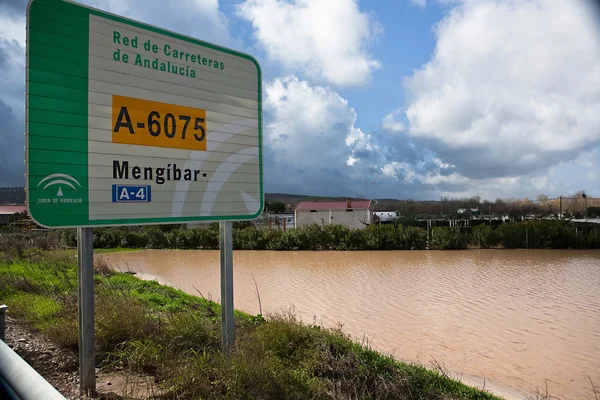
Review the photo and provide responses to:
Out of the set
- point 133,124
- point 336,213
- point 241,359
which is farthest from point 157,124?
point 336,213

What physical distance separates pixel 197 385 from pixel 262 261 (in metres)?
18.6

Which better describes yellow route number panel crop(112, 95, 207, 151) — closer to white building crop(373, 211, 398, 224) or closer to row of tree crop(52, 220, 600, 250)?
row of tree crop(52, 220, 600, 250)

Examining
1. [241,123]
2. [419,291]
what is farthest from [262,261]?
[241,123]

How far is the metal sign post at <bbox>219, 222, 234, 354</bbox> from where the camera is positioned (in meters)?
4.55

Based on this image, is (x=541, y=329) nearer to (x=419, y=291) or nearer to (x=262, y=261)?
(x=419, y=291)

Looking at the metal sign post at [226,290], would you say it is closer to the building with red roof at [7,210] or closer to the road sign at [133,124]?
the road sign at [133,124]

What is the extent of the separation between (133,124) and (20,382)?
109 inches

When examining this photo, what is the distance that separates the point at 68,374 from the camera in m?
3.88

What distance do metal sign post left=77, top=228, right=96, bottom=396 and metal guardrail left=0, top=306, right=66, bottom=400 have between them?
1402 mm

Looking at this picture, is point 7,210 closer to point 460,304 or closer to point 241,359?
point 460,304

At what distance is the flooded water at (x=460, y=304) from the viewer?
6.84 m

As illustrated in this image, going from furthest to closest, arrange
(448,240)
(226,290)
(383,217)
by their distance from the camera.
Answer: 1. (383,217)
2. (448,240)
3. (226,290)

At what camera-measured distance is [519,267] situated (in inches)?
707

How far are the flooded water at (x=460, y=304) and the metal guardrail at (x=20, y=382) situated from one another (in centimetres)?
548
